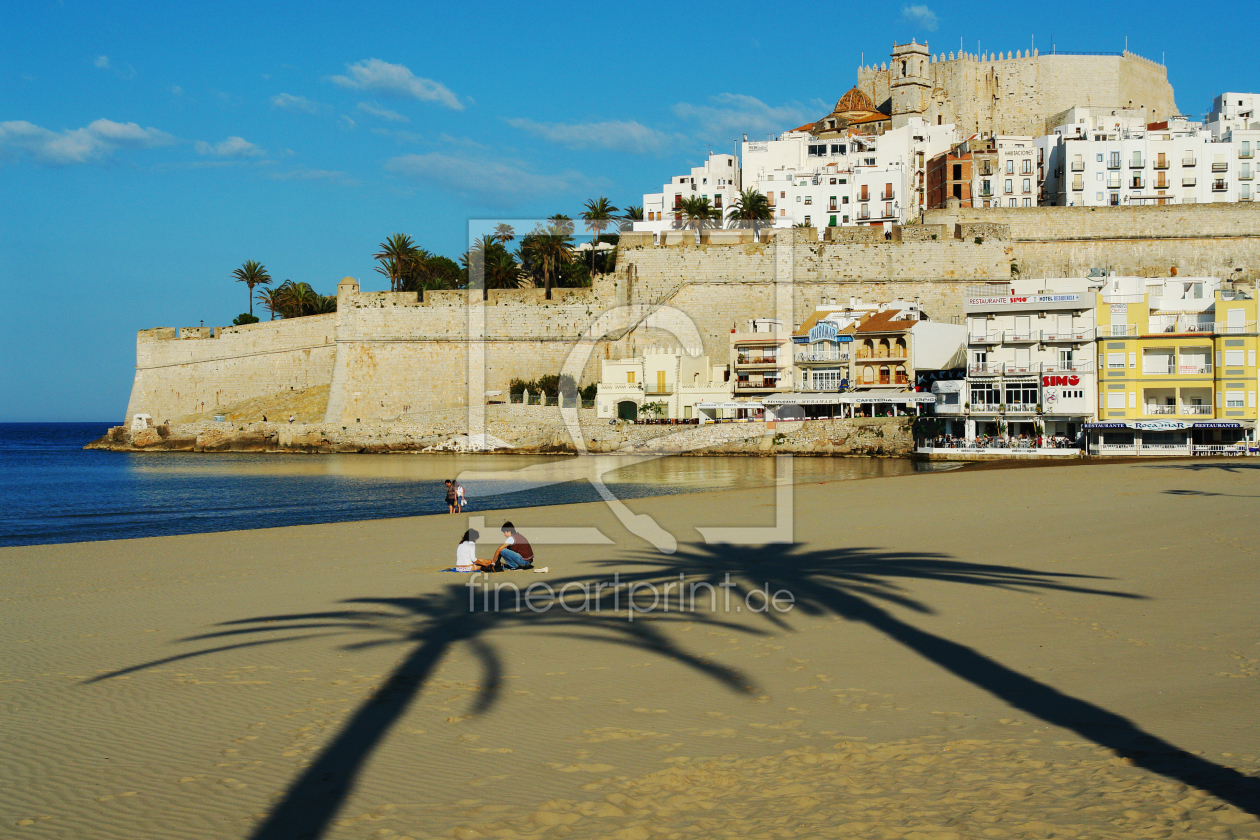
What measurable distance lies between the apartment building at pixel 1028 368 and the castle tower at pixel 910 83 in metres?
32.9

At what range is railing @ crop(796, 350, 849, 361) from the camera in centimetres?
3747

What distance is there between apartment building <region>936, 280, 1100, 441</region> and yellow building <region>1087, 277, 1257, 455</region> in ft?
1.97

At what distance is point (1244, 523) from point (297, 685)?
11.0 metres

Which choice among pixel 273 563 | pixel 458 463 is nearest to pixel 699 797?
pixel 273 563

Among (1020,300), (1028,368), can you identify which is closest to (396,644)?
(1028,368)

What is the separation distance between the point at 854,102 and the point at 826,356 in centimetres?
A: 3317

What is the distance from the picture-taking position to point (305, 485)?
1073 inches

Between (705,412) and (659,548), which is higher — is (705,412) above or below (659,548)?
above

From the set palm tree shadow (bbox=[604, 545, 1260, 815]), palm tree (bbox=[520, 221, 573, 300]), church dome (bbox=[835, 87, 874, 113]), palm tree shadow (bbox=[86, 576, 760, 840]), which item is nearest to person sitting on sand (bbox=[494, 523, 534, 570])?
palm tree shadow (bbox=[86, 576, 760, 840])

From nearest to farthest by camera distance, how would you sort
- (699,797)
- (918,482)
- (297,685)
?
1. (699,797)
2. (297,685)
3. (918,482)

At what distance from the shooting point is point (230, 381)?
166ft

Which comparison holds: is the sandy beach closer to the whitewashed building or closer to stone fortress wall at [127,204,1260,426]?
stone fortress wall at [127,204,1260,426]

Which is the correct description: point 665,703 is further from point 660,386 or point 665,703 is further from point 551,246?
point 551,246

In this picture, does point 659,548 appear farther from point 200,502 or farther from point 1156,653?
point 200,502
